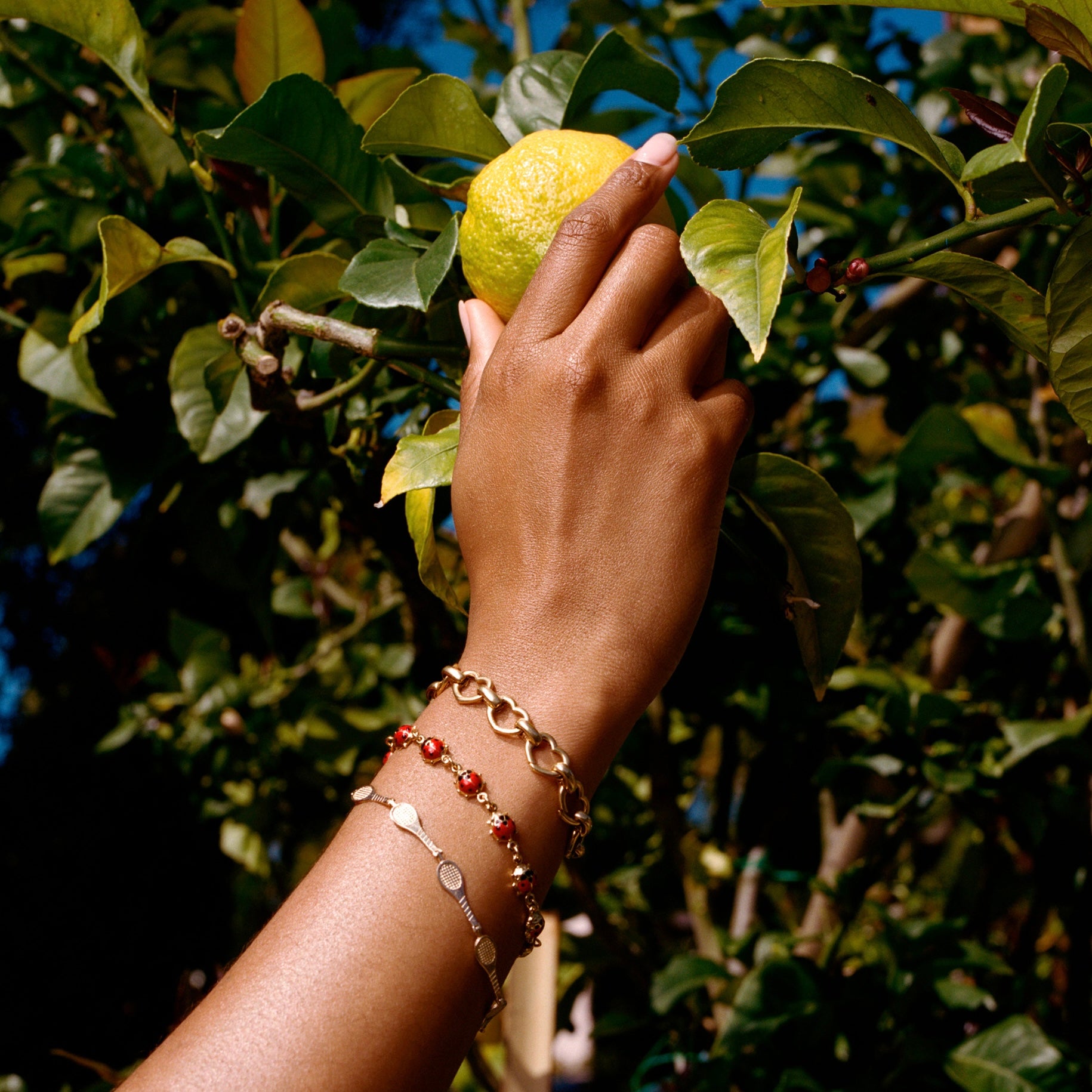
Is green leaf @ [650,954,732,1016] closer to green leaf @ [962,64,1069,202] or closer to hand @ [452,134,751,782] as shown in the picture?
hand @ [452,134,751,782]

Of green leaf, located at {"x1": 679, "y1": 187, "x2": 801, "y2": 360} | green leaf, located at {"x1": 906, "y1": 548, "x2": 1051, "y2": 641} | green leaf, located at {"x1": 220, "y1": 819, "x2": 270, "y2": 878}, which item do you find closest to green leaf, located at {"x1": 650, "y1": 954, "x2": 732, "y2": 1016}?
green leaf, located at {"x1": 906, "y1": 548, "x2": 1051, "y2": 641}

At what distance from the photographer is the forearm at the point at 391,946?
397mm

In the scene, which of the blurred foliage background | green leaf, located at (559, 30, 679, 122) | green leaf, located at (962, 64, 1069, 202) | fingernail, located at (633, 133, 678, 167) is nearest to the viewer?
green leaf, located at (962, 64, 1069, 202)

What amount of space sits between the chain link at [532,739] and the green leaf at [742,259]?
0.69 feet

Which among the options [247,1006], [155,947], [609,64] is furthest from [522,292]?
[155,947]

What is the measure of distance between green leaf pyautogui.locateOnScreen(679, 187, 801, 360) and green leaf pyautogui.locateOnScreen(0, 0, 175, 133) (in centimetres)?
42

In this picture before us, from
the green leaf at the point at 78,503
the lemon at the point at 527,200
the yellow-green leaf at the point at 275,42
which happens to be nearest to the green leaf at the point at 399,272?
the lemon at the point at 527,200

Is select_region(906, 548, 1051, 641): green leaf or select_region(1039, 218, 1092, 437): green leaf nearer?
select_region(1039, 218, 1092, 437): green leaf

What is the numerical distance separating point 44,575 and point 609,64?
2.45 metres

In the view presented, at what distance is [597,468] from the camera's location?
1.55 ft

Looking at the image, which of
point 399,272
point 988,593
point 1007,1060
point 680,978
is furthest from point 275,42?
point 1007,1060

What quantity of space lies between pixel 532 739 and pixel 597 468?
142 mm

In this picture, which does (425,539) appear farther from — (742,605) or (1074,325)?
(742,605)

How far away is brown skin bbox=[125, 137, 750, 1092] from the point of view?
44 centimetres
